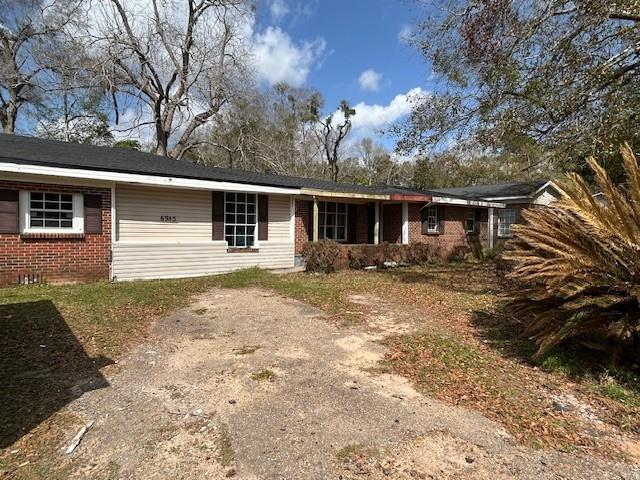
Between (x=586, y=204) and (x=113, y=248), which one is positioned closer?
(x=586, y=204)

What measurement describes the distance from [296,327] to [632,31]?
28.5 feet

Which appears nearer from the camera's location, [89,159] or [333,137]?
[89,159]

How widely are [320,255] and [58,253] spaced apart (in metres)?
6.70

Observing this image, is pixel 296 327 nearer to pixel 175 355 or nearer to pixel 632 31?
pixel 175 355

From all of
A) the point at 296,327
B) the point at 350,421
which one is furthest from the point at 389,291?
the point at 350,421

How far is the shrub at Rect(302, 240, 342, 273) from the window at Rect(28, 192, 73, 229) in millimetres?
6244

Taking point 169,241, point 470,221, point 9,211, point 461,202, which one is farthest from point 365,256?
point 9,211

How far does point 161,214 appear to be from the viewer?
10.7 meters

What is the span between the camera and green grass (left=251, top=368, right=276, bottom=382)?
4.02 metres

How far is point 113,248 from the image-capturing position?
9.64 meters

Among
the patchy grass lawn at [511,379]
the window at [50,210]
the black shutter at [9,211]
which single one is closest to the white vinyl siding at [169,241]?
the window at [50,210]

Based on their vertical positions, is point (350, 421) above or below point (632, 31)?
below

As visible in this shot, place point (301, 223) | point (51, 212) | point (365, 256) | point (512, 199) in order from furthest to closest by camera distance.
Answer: point (512, 199) → point (301, 223) → point (365, 256) → point (51, 212)

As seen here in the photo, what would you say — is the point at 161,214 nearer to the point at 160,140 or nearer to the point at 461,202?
the point at 461,202
